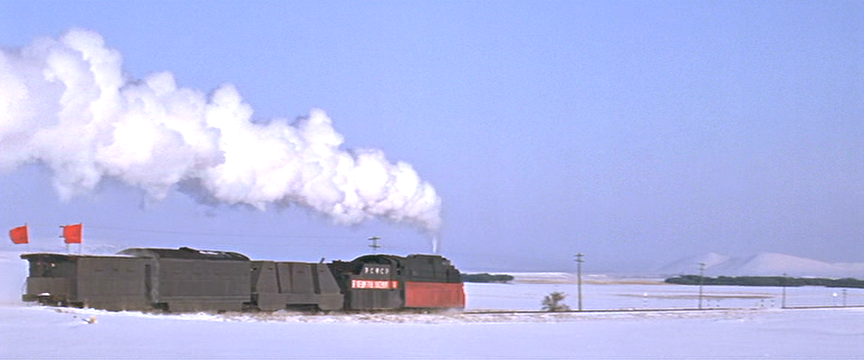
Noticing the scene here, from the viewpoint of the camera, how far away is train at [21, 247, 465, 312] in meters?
33.3

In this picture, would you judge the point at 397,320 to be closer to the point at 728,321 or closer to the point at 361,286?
the point at 361,286

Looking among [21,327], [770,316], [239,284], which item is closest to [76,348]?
[21,327]

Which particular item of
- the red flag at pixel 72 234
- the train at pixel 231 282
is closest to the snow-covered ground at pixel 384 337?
the train at pixel 231 282

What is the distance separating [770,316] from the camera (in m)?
50.8

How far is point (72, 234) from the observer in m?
35.3

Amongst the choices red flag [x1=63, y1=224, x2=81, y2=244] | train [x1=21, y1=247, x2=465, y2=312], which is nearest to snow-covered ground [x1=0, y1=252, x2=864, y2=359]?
train [x1=21, y1=247, x2=465, y2=312]

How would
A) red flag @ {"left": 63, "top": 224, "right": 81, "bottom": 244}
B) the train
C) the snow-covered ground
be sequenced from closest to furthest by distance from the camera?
the snow-covered ground < the train < red flag @ {"left": 63, "top": 224, "right": 81, "bottom": 244}

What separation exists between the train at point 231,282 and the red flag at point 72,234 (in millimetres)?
1480

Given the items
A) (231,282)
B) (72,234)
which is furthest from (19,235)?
(231,282)

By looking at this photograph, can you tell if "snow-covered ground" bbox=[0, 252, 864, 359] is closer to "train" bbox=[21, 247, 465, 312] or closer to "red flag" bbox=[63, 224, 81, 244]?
"train" bbox=[21, 247, 465, 312]

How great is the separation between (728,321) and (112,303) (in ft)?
92.2

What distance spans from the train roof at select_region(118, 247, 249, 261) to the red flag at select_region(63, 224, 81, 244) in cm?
173

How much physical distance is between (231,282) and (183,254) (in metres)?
2.27

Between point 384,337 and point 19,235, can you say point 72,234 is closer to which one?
point 19,235
